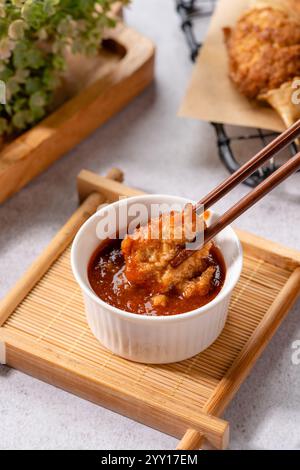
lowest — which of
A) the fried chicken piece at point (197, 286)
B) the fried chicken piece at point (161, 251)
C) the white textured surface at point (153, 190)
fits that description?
the white textured surface at point (153, 190)

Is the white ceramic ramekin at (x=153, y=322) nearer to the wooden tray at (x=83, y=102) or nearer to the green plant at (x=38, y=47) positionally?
→ the wooden tray at (x=83, y=102)

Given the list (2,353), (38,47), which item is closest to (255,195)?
(2,353)

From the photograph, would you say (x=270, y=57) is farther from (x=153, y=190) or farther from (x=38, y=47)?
(x=38, y=47)

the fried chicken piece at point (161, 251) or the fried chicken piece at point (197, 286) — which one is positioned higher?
the fried chicken piece at point (161, 251)

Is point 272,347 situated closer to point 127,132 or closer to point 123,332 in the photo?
point 123,332

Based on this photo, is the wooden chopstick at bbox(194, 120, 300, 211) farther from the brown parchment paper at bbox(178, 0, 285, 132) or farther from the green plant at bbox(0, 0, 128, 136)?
the green plant at bbox(0, 0, 128, 136)

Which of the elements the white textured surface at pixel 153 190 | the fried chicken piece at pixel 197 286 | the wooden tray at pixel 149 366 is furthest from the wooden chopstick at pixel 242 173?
the white textured surface at pixel 153 190

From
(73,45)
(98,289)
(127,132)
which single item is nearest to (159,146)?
(127,132)
